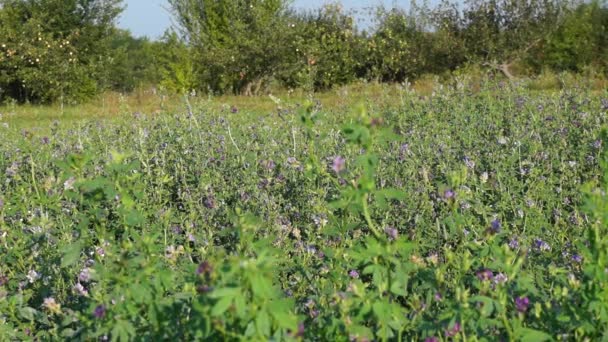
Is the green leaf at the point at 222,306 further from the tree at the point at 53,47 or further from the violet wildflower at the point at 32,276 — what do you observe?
the tree at the point at 53,47

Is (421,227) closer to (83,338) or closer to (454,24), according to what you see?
(83,338)

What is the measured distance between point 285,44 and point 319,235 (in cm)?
1750

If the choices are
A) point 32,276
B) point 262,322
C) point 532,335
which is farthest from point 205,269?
point 32,276

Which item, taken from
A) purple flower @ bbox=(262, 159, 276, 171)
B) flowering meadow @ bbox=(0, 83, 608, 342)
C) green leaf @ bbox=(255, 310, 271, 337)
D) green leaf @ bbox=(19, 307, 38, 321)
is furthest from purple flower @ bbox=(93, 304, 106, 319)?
purple flower @ bbox=(262, 159, 276, 171)

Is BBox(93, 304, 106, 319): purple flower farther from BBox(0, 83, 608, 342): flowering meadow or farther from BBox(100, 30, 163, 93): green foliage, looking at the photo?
BBox(100, 30, 163, 93): green foliage

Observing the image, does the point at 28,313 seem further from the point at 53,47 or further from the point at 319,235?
the point at 53,47

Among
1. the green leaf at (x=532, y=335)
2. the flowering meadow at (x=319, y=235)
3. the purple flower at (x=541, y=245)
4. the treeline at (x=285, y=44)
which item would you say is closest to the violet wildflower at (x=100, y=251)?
the flowering meadow at (x=319, y=235)

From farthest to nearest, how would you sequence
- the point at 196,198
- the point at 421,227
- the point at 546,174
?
the point at 546,174
the point at 196,198
the point at 421,227

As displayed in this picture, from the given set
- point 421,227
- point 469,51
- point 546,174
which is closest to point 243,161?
point 421,227

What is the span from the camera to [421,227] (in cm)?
358

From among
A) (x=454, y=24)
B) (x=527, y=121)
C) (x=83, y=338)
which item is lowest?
(x=83, y=338)

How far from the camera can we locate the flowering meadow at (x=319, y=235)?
75.7 inches

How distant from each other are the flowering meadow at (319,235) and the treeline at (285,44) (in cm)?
1288

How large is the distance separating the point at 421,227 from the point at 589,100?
12.6 ft
